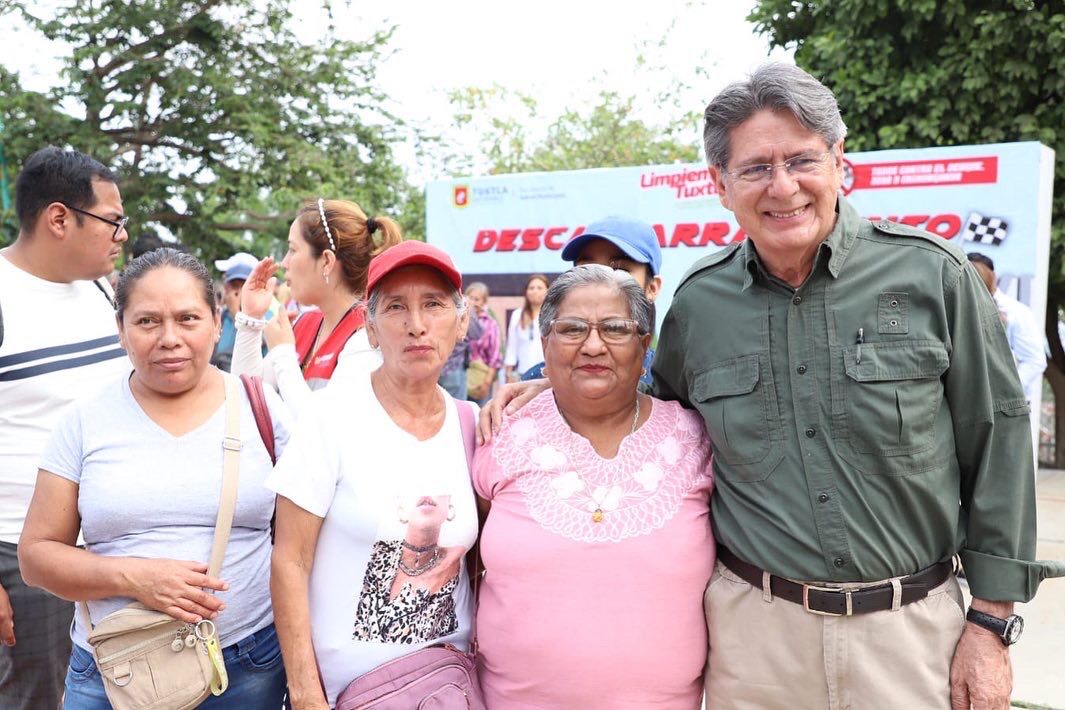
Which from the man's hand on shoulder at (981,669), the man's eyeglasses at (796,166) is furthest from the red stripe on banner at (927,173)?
the man's hand on shoulder at (981,669)

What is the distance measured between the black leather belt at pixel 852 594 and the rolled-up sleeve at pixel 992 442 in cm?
11

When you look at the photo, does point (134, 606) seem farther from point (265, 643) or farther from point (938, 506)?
point (938, 506)

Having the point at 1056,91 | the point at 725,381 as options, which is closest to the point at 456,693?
the point at 725,381

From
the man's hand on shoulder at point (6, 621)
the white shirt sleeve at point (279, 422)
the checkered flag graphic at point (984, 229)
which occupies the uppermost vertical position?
the checkered flag graphic at point (984, 229)

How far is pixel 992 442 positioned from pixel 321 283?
2.40 meters

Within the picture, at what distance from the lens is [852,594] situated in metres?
2.10

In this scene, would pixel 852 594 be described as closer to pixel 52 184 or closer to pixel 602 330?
pixel 602 330

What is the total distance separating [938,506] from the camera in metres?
2.12

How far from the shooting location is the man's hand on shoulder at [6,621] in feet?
9.31

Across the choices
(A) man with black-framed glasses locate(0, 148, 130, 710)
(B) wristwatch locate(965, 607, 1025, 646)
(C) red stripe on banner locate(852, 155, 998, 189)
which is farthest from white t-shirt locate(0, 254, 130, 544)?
(C) red stripe on banner locate(852, 155, 998, 189)

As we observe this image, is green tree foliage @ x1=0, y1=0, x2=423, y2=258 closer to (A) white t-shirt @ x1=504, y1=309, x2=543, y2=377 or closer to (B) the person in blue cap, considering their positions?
(A) white t-shirt @ x1=504, y1=309, x2=543, y2=377

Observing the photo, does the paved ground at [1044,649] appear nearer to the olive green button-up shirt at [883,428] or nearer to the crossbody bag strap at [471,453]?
the olive green button-up shirt at [883,428]

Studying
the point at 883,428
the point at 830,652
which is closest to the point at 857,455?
the point at 883,428

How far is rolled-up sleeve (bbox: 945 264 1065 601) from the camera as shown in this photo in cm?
209
